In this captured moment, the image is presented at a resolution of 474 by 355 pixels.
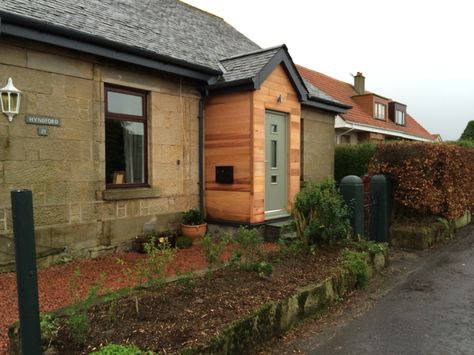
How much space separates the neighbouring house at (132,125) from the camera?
18.4 ft

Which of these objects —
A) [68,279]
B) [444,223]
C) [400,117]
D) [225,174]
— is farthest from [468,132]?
[68,279]

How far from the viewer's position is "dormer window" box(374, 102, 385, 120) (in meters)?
23.8

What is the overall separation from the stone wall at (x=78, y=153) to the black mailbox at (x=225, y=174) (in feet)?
2.63

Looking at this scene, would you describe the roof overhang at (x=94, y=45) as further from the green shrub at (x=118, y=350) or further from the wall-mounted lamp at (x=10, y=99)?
the green shrub at (x=118, y=350)

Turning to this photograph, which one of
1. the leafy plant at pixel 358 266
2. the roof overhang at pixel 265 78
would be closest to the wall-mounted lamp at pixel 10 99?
the roof overhang at pixel 265 78

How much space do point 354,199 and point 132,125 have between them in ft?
14.0

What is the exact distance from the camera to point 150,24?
8492 millimetres

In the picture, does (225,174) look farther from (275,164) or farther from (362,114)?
(362,114)

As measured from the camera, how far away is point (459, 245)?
27.3ft

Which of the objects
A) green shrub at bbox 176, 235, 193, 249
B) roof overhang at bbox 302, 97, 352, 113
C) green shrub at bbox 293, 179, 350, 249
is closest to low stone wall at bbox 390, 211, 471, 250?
green shrub at bbox 293, 179, 350, 249

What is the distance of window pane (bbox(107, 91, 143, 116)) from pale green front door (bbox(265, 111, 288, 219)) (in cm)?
271

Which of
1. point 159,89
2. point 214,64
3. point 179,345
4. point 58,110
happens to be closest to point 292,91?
point 214,64

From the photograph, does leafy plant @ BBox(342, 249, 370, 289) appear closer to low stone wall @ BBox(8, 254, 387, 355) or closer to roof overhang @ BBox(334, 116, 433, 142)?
low stone wall @ BBox(8, 254, 387, 355)

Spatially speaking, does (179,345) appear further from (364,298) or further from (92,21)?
(92,21)
